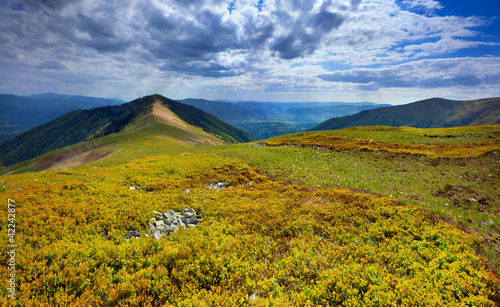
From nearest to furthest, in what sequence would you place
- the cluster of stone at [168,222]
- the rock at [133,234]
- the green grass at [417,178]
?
the rock at [133,234], the cluster of stone at [168,222], the green grass at [417,178]

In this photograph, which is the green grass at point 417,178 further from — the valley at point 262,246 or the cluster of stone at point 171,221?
the cluster of stone at point 171,221

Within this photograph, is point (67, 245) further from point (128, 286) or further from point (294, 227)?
point (294, 227)

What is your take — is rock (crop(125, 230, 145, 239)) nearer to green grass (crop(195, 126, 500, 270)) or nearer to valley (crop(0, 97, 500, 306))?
valley (crop(0, 97, 500, 306))

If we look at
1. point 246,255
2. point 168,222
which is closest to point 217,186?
point 168,222

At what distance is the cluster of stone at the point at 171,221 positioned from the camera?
11102mm

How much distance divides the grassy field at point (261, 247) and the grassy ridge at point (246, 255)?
51 millimetres

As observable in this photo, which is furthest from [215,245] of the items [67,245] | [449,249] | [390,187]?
[390,187]

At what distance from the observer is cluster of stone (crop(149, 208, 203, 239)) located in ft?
36.4

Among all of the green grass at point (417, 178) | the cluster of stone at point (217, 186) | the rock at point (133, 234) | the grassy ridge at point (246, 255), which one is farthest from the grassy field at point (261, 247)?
the cluster of stone at point (217, 186)

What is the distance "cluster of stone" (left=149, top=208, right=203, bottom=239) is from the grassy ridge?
57cm

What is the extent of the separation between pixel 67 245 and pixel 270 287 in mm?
8913

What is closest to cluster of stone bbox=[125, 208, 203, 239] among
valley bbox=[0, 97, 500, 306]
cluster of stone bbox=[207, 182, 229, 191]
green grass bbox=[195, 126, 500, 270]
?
valley bbox=[0, 97, 500, 306]

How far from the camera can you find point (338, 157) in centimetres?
3117

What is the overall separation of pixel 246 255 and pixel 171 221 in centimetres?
592
